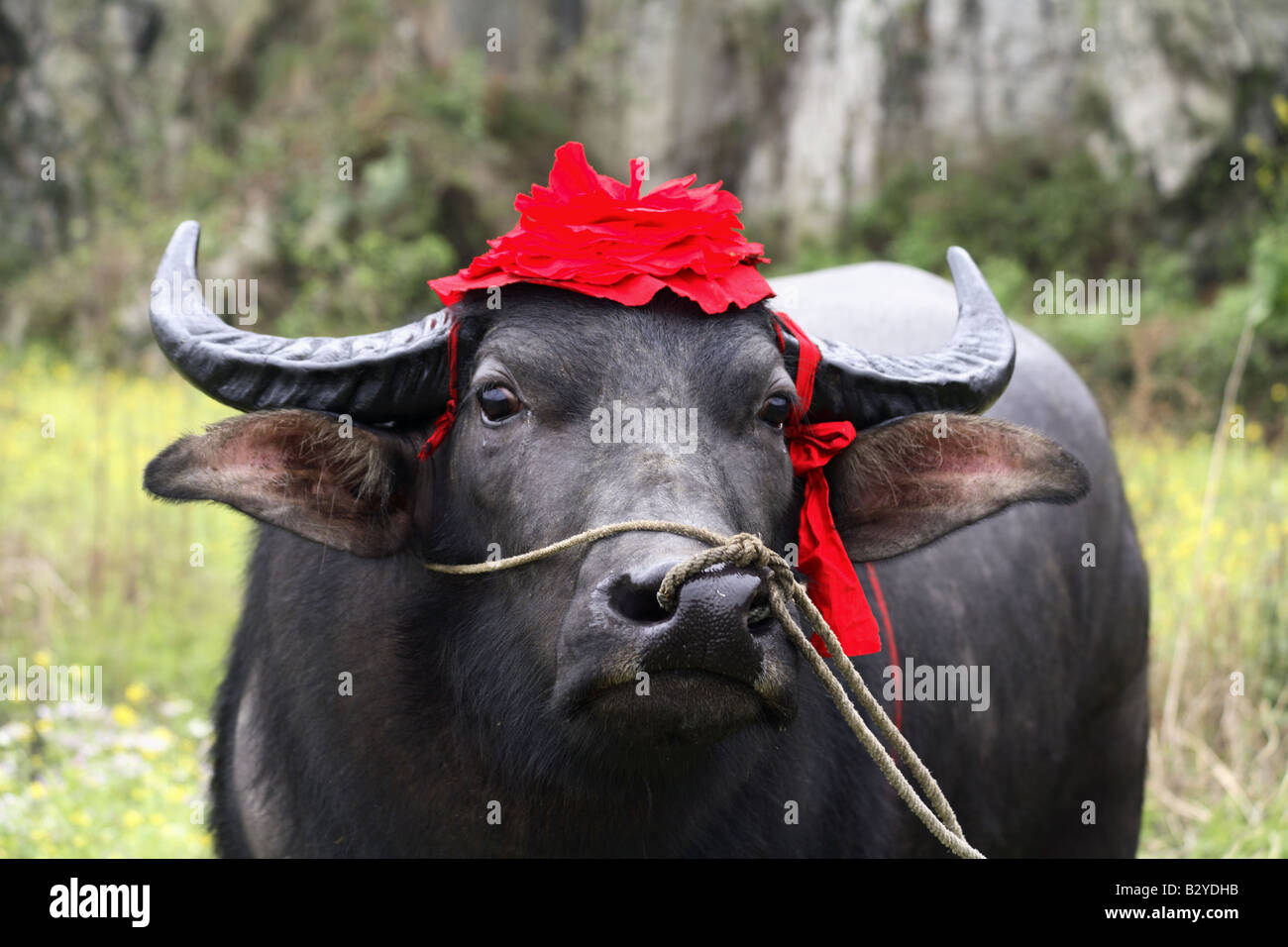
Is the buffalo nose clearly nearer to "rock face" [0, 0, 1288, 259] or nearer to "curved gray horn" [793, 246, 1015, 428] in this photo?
"curved gray horn" [793, 246, 1015, 428]

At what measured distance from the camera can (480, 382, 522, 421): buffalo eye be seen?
2723 mm

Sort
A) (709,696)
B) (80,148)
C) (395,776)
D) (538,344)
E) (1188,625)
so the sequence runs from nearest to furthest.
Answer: (709,696)
(538,344)
(395,776)
(1188,625)
(80,148)

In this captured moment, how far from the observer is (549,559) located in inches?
102

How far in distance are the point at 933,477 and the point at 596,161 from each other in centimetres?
1873

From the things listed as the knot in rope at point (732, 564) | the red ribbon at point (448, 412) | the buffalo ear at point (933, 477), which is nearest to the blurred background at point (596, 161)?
the buffalo ear at point (933, 477)

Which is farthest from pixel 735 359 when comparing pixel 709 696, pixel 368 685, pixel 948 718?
pixel 948 718

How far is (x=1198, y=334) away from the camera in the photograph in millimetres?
13961

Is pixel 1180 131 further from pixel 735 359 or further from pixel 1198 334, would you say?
pixel 735 359

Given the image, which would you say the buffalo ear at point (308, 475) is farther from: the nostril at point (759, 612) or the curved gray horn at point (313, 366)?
the nostril at point (759, 612)

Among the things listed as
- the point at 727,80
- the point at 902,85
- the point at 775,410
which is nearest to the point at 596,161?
the point at 727,80

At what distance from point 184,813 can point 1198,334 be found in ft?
40.5

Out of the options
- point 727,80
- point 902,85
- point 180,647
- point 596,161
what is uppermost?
point 727,80

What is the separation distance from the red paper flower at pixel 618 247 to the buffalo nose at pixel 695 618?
72 centimetres

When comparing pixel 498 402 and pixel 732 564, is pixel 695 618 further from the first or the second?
pixel 498 402
